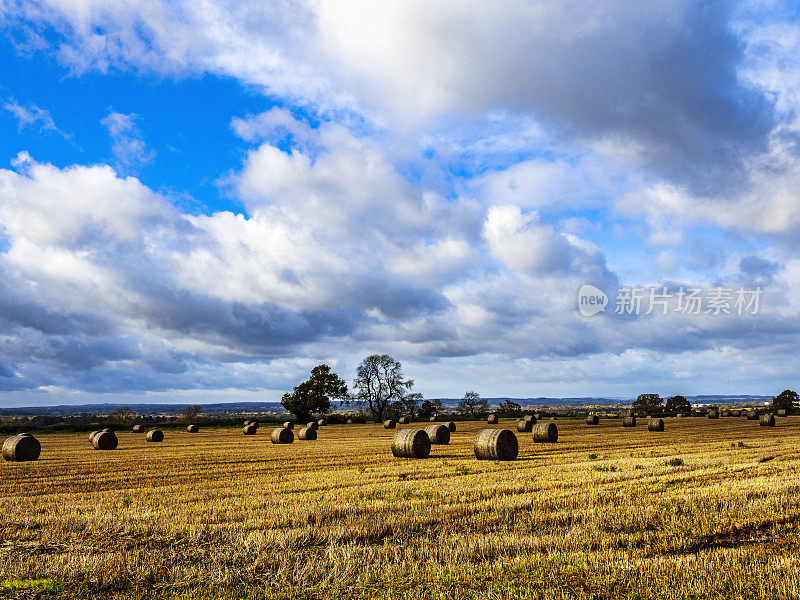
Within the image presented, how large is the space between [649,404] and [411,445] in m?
97.9

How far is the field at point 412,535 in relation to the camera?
23.3ft

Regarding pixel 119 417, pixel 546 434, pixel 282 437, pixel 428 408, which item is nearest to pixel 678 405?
pixel 428 408

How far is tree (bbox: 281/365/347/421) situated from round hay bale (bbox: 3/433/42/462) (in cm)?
6169

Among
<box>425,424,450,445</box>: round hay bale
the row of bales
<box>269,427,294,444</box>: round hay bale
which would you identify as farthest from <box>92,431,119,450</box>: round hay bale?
the row of bales

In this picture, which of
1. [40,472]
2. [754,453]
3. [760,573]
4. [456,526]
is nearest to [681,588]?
[760,573]

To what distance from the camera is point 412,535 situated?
31.9 feet

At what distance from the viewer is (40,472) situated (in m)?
20.4

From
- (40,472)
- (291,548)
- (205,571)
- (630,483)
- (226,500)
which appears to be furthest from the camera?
(40,472)

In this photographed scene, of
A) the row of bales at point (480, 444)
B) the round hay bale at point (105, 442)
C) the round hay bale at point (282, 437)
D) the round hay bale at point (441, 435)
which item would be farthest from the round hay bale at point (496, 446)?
the round hay bale at point (105, 442)

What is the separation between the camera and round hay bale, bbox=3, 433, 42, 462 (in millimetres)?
25114

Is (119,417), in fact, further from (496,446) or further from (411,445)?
(496,446)

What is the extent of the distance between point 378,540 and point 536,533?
8.52 ft

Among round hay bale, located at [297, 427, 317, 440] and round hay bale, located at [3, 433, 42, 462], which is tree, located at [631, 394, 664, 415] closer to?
round hay bale, located at [297, 427, 317, 440]

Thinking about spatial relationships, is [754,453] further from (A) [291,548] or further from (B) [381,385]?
(B) [381,385]
